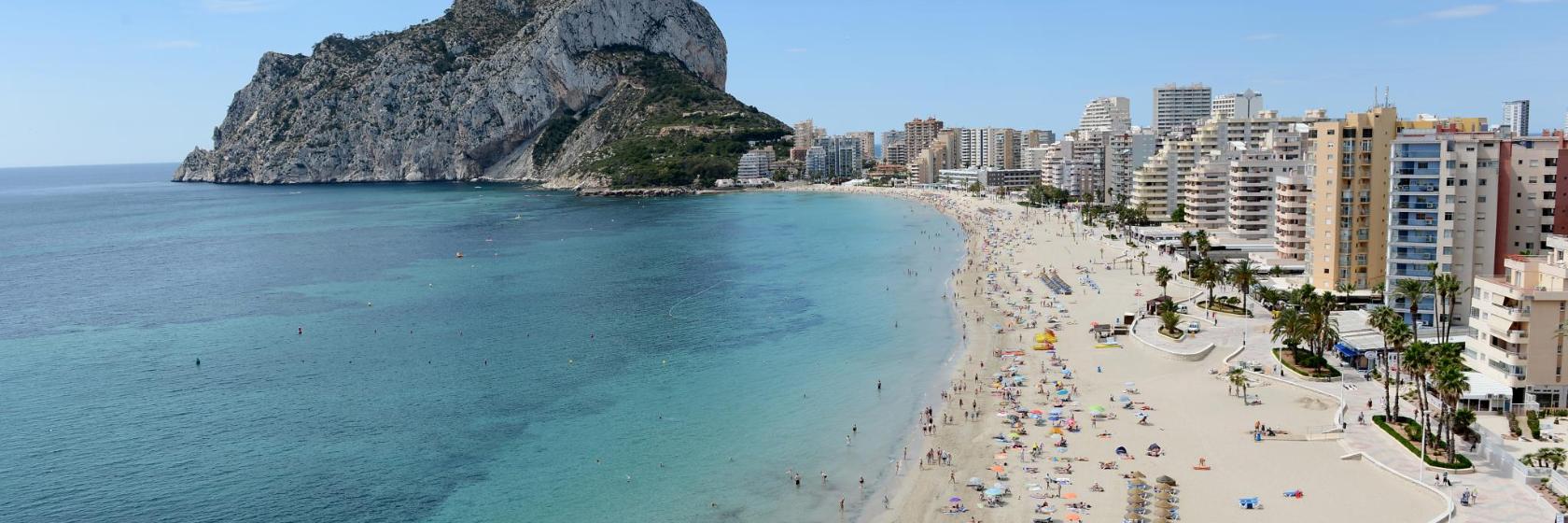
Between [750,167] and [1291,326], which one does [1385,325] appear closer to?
[1291,326]

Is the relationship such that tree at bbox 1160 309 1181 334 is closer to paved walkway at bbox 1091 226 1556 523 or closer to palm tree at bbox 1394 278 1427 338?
paved walkway at bbox 1091 226 1556 523

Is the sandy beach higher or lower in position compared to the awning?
lower

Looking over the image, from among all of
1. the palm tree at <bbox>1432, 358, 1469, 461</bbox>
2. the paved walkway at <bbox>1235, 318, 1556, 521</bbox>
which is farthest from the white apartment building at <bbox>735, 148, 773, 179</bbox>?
the palm tree at <bbox>1432, 358, 1469, 461</bbox>

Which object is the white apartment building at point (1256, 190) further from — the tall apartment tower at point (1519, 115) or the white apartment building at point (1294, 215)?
the tall apartment tower at point (1519, 115)

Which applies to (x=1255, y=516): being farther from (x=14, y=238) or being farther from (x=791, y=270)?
(x=14, y=238)

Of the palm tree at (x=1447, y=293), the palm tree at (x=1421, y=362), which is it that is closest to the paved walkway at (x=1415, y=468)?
the palm tree at (x=1421, y=362)

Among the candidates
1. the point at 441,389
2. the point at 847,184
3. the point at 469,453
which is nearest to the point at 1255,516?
the point at 469,453

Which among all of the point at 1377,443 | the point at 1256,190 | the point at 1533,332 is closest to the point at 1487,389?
the point at 1533,332
